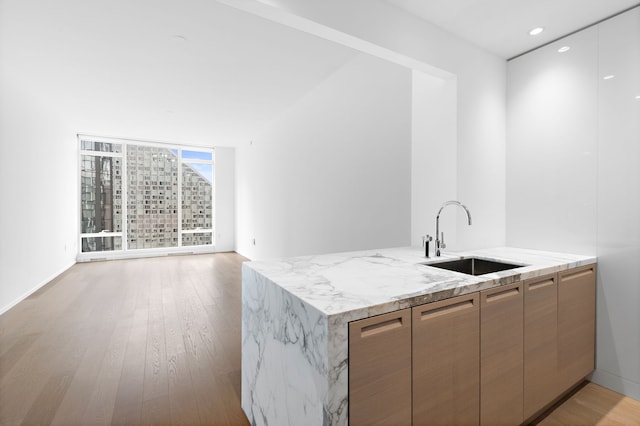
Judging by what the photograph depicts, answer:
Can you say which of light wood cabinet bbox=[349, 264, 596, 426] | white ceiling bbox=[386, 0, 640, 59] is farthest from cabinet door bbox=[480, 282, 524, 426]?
white ceiling bbox=[386, 0, 640, 59]

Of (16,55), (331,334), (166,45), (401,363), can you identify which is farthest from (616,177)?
(16,55)

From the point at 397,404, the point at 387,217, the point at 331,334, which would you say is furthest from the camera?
the point at 387,217

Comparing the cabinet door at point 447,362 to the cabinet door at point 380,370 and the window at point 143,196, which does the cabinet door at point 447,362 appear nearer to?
the cabinet door at point 380,370

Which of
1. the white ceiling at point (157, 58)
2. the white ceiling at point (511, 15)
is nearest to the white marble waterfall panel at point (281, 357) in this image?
the white ceiling at point (511, 15)

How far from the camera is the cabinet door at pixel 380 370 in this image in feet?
3.43

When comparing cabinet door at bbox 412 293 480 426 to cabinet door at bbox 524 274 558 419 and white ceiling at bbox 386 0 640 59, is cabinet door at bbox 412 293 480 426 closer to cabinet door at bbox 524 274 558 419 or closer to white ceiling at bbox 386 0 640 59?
cabinet door at bbox 524 274 558 419

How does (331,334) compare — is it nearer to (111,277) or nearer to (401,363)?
(401,363)

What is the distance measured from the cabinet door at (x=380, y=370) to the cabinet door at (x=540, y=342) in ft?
3.06

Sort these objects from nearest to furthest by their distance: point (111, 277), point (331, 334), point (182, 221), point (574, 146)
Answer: point (331, 334) → point (574, 146) → point (111, 277) → point (182, 221)

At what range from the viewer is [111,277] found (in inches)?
215

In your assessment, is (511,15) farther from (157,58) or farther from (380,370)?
(157,58)

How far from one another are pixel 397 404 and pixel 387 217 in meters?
2.03

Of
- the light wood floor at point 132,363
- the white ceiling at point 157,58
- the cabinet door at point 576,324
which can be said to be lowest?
the light wood floor at point 132,363

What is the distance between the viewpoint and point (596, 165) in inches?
86.0
